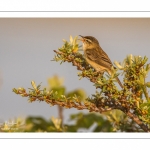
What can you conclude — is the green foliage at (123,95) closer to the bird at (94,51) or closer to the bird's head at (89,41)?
the bird at (94,51)

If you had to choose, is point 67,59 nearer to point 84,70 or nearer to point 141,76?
point 84,70

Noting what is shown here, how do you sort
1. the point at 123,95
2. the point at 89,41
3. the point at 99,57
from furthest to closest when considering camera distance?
the point at 99,57
the point at 89,41
the point at 123,95

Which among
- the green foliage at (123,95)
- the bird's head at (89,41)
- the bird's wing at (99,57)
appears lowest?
the green foliage at (123,95)

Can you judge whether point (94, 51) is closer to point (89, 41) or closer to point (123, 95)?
point (89, 41)

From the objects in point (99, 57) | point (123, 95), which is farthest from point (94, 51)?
point (123, 95)

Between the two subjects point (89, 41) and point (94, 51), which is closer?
point (89, 41)

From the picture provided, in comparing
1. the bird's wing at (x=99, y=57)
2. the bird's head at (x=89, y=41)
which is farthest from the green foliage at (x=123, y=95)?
the bird's head at (x=89, y=41)

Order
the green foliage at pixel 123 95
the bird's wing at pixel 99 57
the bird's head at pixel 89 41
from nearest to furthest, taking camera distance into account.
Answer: the green foliage at pixel 123 95
the bird's wing at pixel 99 57
the bird's head at pixel 89 41
